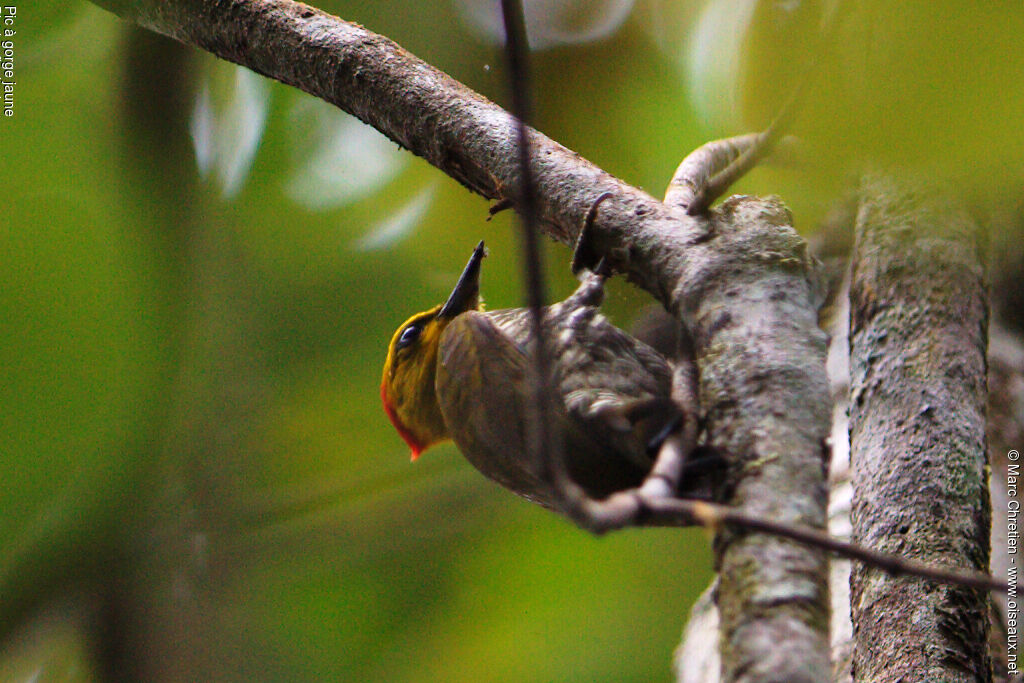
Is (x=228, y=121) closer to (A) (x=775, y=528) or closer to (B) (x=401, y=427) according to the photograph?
(B) (x=401, y=427)

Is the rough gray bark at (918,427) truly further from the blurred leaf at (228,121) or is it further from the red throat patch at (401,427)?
the blurred leaf at (228,121)

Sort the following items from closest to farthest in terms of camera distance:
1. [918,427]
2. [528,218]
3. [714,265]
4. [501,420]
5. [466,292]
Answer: [528,218]
[714,265]
[918,427]
[501,420]
[466,292]

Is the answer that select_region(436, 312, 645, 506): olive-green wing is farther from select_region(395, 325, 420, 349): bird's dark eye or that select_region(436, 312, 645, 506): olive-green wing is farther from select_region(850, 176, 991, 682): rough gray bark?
select_region(395, 325, 420, 349): bird's dark eye

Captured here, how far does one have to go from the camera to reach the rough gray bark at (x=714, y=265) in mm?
1019

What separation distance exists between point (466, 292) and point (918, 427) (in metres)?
1.61

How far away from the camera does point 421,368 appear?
3.08 metres

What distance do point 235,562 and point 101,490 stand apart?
2.99 feet

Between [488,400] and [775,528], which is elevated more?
[488,400]

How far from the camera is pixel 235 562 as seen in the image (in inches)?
182

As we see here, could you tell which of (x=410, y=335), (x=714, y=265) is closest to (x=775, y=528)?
(x=714, y=265)

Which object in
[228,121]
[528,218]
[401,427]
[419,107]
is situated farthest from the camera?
[228,121]

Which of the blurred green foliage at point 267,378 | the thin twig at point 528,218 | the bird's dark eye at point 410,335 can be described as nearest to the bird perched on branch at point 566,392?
the bird's dark eye at point 410,335

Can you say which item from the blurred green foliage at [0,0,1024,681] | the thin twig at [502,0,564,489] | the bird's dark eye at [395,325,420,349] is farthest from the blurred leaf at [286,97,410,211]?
the thin twig at [502,0,564,489]

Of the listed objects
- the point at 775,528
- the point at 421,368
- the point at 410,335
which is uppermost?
the point at 410,335
